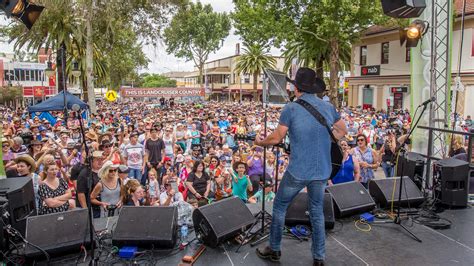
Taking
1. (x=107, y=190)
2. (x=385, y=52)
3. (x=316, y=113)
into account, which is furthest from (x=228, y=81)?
(x=316, y=113)

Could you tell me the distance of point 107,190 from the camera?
221 inches

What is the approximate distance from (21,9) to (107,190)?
119 inches

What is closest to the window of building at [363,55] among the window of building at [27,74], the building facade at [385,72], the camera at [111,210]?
the building facade at [385,72]

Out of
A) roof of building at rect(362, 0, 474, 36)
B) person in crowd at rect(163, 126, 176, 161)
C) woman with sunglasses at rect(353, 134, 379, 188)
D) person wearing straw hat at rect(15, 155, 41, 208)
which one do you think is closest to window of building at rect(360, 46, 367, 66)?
roof of building at rect(362, 0, 474, 36)

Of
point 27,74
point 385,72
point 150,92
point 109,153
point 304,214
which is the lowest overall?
point 304,214

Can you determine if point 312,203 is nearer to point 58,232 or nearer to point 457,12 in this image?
point 58,232

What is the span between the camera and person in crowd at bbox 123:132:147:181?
7949 millimetres

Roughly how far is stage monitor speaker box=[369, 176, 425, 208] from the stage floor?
2.09ft

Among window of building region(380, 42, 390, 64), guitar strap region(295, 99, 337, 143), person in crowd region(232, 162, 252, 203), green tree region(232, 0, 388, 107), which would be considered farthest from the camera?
window of building region(380, 42, 390, 64)

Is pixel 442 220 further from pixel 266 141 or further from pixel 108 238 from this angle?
pixel 108 238

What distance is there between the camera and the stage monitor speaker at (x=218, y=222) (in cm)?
393

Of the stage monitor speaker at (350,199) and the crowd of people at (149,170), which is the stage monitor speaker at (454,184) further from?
the crowd of people at (149,170)

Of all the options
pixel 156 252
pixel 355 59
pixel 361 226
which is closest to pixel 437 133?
pixel 361 226

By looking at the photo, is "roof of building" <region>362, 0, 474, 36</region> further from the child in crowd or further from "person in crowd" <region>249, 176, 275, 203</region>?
the child in crowd
